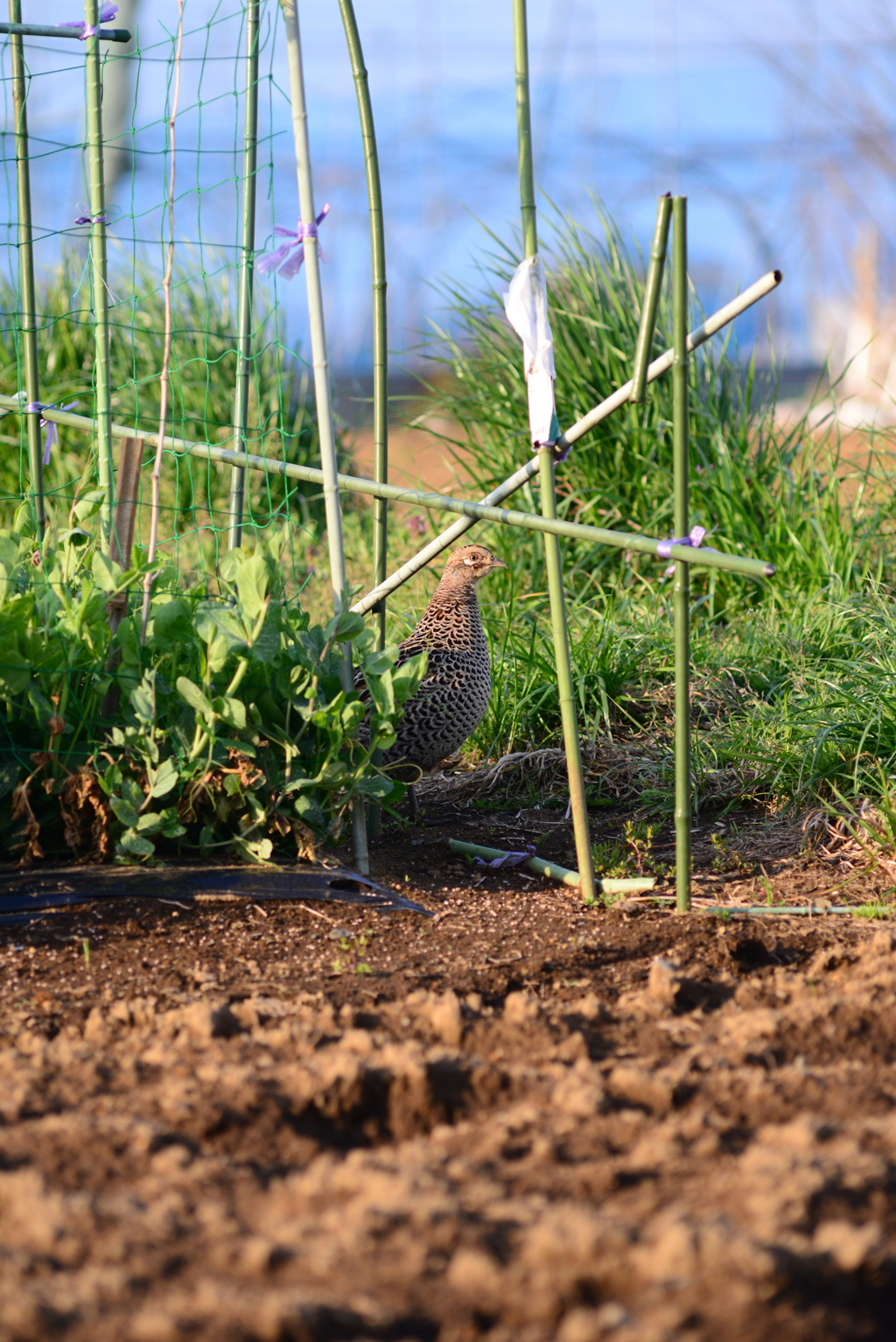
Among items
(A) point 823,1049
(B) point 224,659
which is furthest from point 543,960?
(B) point 224,659

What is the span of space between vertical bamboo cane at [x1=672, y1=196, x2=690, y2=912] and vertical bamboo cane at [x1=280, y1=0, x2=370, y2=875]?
74cm

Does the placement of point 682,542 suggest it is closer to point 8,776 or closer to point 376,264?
→ point 376,264

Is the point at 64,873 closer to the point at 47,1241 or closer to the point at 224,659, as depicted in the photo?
the point at 224,659

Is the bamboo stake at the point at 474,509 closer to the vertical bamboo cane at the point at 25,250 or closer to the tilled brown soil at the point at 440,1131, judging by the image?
the vertical bamboo cane at the point at 25,250

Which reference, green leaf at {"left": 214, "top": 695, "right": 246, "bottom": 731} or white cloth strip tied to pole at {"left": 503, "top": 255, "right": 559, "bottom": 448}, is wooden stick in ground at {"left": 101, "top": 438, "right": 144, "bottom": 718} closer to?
green leaf at {"left": 214, "top": 695, "right": 246, "bottom": 731}

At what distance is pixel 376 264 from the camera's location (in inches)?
118

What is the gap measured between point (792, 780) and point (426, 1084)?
6.79 feet

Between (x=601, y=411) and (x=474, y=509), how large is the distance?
13.9 inches

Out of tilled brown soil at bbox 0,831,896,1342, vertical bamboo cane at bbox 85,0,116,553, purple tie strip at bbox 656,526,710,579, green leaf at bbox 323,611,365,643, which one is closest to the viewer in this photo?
tilled brown soil at bbox 0,831,896,1342

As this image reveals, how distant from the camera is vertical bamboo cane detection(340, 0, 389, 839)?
2.94 meters

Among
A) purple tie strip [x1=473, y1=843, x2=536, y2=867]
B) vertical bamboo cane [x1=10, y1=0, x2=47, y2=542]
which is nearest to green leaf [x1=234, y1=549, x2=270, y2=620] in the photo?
vertical bamboo cane [x1=10, y1=0, x2=47, y2=542]

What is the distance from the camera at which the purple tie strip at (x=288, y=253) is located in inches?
110

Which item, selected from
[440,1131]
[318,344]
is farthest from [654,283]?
[440,1131]

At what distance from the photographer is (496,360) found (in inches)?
213
